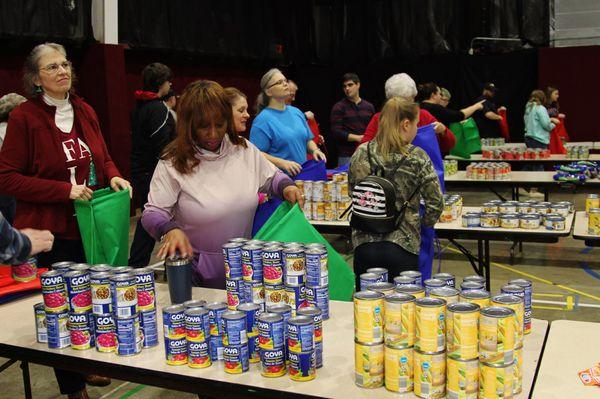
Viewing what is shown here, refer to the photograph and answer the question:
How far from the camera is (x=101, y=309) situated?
2.05 m

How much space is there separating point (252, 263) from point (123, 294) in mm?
418

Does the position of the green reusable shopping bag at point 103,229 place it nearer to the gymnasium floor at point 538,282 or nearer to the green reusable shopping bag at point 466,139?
the gymnasium floor at point 538,282

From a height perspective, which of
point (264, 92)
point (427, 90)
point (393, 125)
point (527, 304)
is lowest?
point (527, 304)

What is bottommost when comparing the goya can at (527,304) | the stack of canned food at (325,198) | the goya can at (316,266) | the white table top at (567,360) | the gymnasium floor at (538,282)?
the gymnasium floor at (538,282)

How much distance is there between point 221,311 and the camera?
6.32 ft

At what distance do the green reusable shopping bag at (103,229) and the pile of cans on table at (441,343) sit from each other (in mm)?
1515

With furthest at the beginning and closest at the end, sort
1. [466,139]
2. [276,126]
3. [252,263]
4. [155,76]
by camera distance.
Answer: [466,139] → [155,76] → [276,126] → [252,263]

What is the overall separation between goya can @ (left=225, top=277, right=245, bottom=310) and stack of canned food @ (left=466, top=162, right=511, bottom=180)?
472cm

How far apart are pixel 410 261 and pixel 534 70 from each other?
10.5 metres

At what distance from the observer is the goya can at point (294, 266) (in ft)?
6.87

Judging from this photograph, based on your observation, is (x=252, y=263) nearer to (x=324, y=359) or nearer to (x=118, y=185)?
(x=324, y=359)

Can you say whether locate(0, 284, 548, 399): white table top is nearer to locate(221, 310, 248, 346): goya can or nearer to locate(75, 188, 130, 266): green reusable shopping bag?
locate(221, 310, 248, 346): goya can

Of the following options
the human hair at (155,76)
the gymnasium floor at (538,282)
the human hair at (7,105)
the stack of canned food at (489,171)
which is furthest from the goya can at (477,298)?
the stack of canned food at (489,171)

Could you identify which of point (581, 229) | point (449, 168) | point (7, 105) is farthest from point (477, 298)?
point (449, 168)
